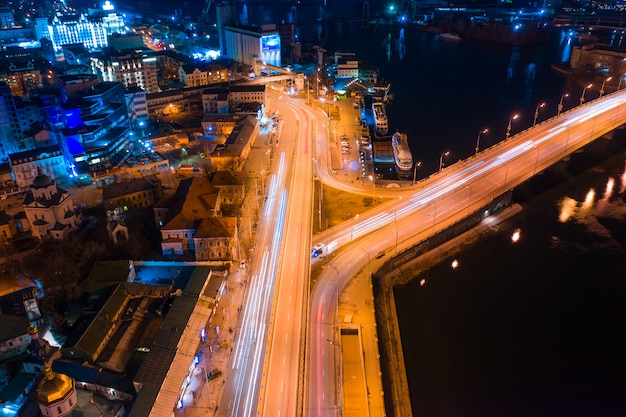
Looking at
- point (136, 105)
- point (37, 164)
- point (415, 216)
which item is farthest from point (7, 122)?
point (415, 216)

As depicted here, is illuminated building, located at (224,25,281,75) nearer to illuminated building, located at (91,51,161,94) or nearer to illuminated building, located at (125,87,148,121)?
illuminated building, located at (91,51,161,94)

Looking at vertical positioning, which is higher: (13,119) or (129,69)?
(129,69)

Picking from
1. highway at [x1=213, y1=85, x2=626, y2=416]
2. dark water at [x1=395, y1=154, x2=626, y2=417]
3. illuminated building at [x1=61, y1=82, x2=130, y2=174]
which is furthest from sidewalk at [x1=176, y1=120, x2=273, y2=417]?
illuminated building at [x1=61, y1=82, x2=130, y2=174]

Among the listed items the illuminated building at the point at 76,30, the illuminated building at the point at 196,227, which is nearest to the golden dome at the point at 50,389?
the illuminated building at the point at 196,227

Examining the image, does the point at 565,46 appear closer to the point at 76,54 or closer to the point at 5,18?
the point at 76,54

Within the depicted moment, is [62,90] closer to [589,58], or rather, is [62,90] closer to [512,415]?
[512,415]

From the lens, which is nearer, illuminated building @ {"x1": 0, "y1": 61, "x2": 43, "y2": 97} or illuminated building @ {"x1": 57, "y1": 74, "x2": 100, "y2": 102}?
illuminated building @ {"x1": 57, "y1": 74, "x2": 100, "y2": 102}
